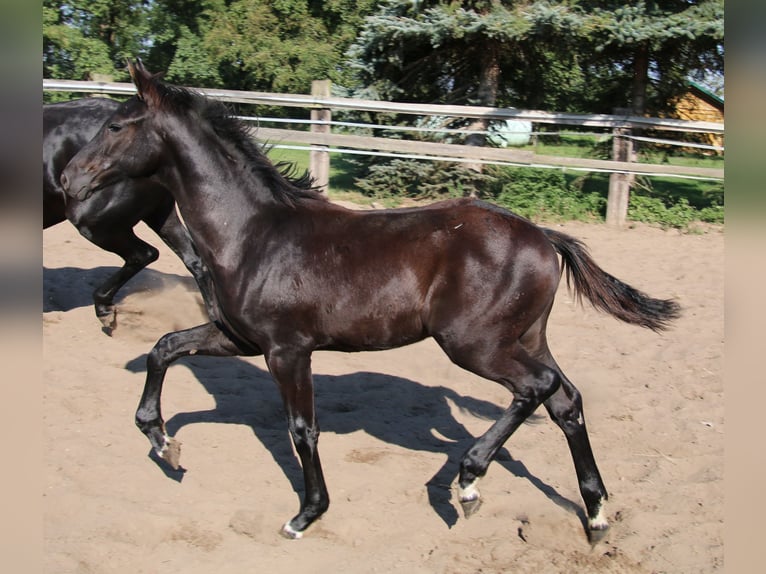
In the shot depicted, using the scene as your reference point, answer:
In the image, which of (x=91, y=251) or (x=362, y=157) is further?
(x=362, y=157)

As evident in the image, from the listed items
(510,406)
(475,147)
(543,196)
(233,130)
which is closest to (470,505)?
(510,406)

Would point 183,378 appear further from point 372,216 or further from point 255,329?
point 372,216

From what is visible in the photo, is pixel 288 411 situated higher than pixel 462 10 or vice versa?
pixel 462 10

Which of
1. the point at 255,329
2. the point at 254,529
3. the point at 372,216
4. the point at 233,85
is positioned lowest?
the point at 254,529

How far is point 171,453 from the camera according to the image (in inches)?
160

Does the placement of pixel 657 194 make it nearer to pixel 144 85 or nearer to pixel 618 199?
pixel 618 199

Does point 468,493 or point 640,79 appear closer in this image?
point 468,493

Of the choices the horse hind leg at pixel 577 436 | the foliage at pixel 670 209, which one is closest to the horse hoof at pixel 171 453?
the horse hind leg at pixel 577 436

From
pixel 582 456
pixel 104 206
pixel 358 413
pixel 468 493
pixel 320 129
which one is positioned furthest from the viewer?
pixel 320 129

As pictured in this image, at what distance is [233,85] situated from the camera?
20406mm

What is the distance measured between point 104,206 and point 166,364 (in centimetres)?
214

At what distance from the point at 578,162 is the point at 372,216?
7.14 m

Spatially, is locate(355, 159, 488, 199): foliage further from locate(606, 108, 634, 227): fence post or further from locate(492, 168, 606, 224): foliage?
locate(606, 108, 634, 227): fence post

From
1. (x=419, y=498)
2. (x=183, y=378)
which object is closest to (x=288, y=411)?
(x=419, y=498)
